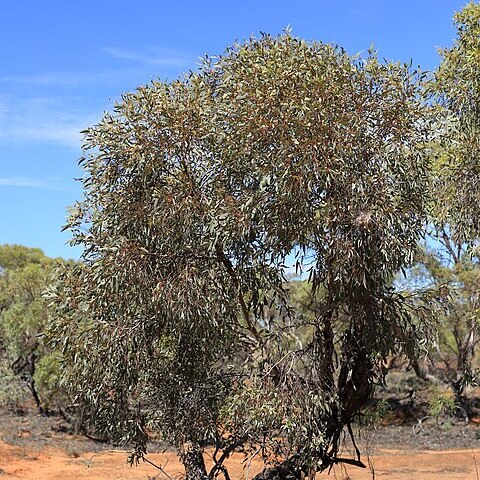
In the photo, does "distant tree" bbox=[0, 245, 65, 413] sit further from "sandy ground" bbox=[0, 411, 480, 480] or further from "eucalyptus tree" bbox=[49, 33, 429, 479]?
"eucalyptus tree" bbox=[49, 33, 429, 479]

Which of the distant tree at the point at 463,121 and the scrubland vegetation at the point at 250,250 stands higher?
the distant tree at the point at 463,121

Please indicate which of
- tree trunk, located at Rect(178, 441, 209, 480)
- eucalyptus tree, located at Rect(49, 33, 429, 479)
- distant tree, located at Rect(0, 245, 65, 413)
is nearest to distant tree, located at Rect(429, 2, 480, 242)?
eucalyptus tree, located at Rect(49, 33, 429, 479)

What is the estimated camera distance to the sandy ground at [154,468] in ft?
55.1

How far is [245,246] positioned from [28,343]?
70.8 ft

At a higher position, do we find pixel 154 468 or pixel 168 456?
pixel 168 456

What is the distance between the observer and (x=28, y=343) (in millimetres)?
26703

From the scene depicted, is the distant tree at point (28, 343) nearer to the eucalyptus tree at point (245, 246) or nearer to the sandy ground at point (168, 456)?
the sandy ground at point (168, 456)

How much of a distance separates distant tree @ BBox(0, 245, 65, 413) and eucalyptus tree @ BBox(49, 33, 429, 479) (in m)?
15.8

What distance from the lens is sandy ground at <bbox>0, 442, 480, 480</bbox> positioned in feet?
55.1

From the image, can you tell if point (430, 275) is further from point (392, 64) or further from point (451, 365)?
point (392, 64)

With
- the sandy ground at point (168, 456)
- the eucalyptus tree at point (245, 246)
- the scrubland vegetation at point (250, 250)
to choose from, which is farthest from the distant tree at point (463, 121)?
the sandy ground at point (168, 456)

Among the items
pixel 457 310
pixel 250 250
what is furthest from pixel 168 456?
pixel 250 250

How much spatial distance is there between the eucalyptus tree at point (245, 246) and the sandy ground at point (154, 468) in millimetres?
8579

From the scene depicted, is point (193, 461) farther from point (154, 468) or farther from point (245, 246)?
point (154, 468)
